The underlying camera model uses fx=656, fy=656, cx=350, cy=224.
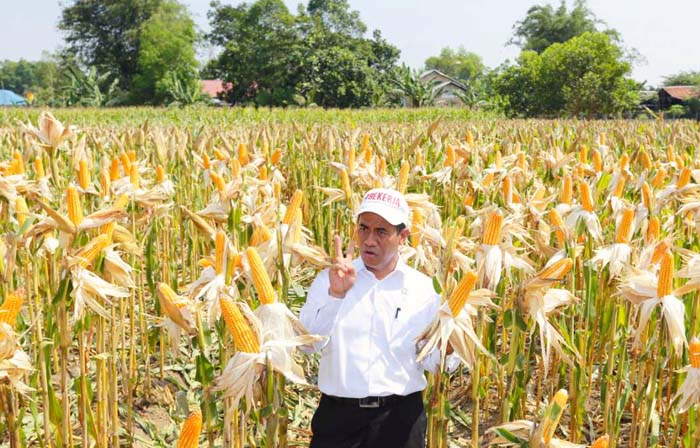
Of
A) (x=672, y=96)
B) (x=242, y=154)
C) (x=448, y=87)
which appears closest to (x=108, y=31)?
(x=448, y=87)

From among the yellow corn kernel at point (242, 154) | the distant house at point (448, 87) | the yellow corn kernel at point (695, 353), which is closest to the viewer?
the yellow corn kernel at point (695, 353)

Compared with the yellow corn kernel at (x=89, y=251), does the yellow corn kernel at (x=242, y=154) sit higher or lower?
higher

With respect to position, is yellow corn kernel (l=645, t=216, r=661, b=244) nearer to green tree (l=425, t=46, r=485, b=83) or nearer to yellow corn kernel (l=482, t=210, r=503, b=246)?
yellow corn kernel (l=482, t=210, r=503, b=246)

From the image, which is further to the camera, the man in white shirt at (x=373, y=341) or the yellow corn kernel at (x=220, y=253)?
the man in white shirt at (x=373, y=341)

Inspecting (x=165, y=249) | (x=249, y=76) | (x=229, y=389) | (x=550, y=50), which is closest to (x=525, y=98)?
(x=550, y=50)

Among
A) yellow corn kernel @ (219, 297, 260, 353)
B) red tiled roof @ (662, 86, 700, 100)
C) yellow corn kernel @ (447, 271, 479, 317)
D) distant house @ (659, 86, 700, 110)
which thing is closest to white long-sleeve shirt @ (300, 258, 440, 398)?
yellow corn kernel @ (447, 271, 479, 317)

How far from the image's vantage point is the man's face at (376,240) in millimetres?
2107

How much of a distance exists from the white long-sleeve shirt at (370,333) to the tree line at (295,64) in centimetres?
2945

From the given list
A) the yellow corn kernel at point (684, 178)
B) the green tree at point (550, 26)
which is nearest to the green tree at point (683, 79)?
the green tree at point (550, 26)

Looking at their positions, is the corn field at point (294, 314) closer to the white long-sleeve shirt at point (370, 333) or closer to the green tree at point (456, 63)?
the white long-sleeve shirt at point (370, 333)

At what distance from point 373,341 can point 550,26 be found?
A: 76870 millimetres

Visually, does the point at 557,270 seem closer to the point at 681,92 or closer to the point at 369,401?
the point at 369,401

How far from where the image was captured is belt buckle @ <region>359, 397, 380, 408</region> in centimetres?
205

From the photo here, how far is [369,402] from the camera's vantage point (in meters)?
2.05
